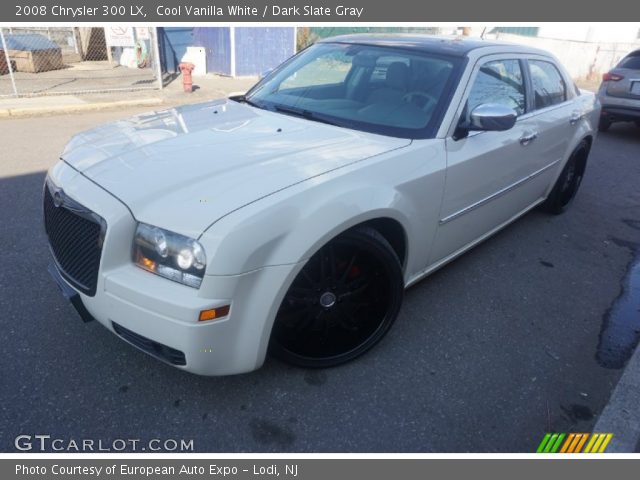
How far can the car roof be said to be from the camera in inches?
123

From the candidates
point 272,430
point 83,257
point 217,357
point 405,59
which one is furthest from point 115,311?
point 405,59

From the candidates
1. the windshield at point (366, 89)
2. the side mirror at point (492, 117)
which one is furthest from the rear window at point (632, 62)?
the side mirror at point (492, 117)

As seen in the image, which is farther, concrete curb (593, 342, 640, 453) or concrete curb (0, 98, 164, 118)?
concrete curb (0, 98, 164, 118)

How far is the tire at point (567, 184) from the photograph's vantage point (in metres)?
4.68

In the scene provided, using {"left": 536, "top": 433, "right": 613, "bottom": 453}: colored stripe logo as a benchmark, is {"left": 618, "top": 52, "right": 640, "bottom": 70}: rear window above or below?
above

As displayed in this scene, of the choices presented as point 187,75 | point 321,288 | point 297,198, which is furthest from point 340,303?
point 187,75

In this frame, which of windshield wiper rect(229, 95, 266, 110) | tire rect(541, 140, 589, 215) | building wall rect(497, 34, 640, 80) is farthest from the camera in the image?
building wall rect(497, 34, 640, 80)

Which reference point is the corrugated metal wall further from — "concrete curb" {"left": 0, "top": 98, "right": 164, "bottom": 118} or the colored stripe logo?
the colored stripe logo

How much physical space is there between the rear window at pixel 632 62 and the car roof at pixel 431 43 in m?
6.21

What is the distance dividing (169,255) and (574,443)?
2.04m

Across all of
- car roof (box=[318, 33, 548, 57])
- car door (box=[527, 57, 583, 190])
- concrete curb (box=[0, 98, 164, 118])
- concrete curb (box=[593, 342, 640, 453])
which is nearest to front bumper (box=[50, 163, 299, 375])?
concrete curb (box=[593, 342, 640, 453])

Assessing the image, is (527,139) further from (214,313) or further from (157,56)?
(157,56)

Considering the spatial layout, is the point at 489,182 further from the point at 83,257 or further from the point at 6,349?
the point at 6,349
